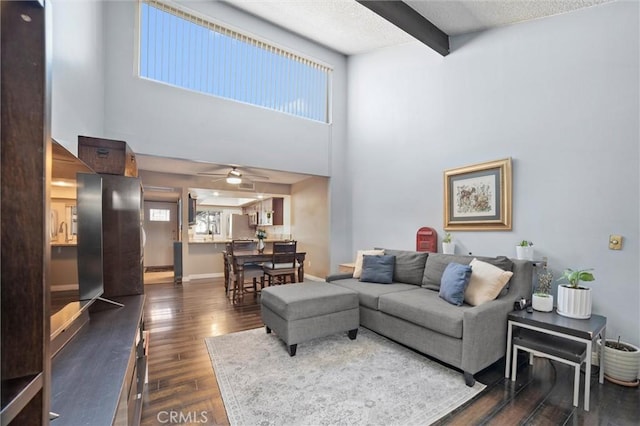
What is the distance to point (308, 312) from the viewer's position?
2756 mm

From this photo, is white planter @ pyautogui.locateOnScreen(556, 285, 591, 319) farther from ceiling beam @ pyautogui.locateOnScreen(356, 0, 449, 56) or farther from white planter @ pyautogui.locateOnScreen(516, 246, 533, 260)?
ceiling beam @ pyautogui.locateOnScreen(356, 0, 449, 56)

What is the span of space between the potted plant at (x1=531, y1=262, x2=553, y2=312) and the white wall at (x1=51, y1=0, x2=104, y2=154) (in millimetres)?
3941

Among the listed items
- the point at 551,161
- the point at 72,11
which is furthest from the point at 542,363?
the point at 72,11

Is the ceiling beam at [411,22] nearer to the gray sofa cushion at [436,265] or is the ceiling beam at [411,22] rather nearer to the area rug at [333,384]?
the gray sofa cushion at [436,265]

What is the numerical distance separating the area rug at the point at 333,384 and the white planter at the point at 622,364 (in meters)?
1.10

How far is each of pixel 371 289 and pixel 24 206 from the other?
3.12 m

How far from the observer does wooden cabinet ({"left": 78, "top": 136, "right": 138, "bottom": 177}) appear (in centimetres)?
214

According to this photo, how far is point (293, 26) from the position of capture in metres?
4.61

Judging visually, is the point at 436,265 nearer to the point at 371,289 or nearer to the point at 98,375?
the point at 371,289

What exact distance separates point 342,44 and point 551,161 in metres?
3.81

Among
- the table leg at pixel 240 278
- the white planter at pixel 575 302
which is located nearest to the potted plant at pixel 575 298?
the white planter at pixel 575 302

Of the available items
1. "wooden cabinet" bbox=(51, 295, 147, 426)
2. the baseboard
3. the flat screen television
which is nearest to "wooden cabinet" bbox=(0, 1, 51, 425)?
"wooden cabinet" bbox=(51, 295, 147, 426)

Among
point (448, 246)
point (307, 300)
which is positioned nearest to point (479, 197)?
point (448, 246)

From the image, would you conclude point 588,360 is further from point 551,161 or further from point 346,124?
point 346,124
